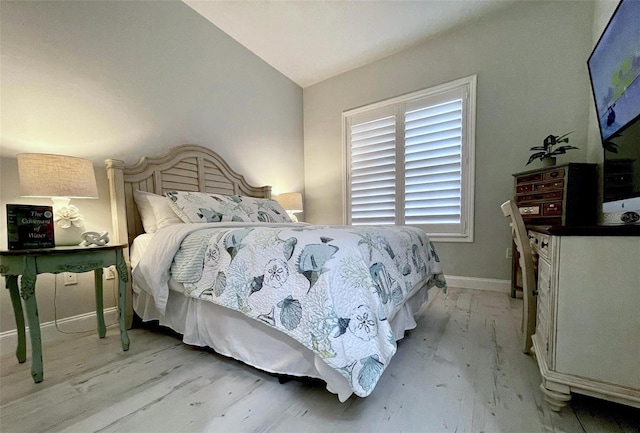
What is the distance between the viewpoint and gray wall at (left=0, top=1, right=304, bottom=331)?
160cm

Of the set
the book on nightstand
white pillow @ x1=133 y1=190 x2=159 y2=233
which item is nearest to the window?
white pillow @ x1=133 y1=190 x2=159 y2=233

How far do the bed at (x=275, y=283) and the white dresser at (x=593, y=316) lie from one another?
1.99 ft

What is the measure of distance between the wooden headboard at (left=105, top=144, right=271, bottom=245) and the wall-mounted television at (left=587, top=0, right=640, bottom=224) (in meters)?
→ 2.88

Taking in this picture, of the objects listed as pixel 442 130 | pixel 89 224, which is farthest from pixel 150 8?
pixel 442 130

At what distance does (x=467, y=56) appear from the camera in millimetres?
2785

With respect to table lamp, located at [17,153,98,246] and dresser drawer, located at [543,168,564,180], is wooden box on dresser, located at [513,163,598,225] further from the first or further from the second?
table lamp, located at [17,153,98,246]

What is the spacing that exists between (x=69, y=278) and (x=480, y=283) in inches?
140

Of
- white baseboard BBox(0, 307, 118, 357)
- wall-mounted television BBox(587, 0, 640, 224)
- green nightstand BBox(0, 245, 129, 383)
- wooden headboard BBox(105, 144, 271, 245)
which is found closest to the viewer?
wall-mounted television BBox(587, 0, 640, 224)

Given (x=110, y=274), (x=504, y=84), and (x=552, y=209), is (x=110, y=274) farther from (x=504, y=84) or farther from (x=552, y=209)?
(x=504, y=84)

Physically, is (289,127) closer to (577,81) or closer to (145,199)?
(145,199)

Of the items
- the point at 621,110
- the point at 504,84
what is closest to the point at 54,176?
the point at 621,110

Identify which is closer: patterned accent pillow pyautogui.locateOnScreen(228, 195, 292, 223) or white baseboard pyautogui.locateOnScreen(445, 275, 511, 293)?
patterned accent pillow pyautogui.locateOnScreen(228, 195, 292, 223)

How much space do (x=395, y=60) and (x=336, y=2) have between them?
1.10 m

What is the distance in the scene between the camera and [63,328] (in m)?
1.74
